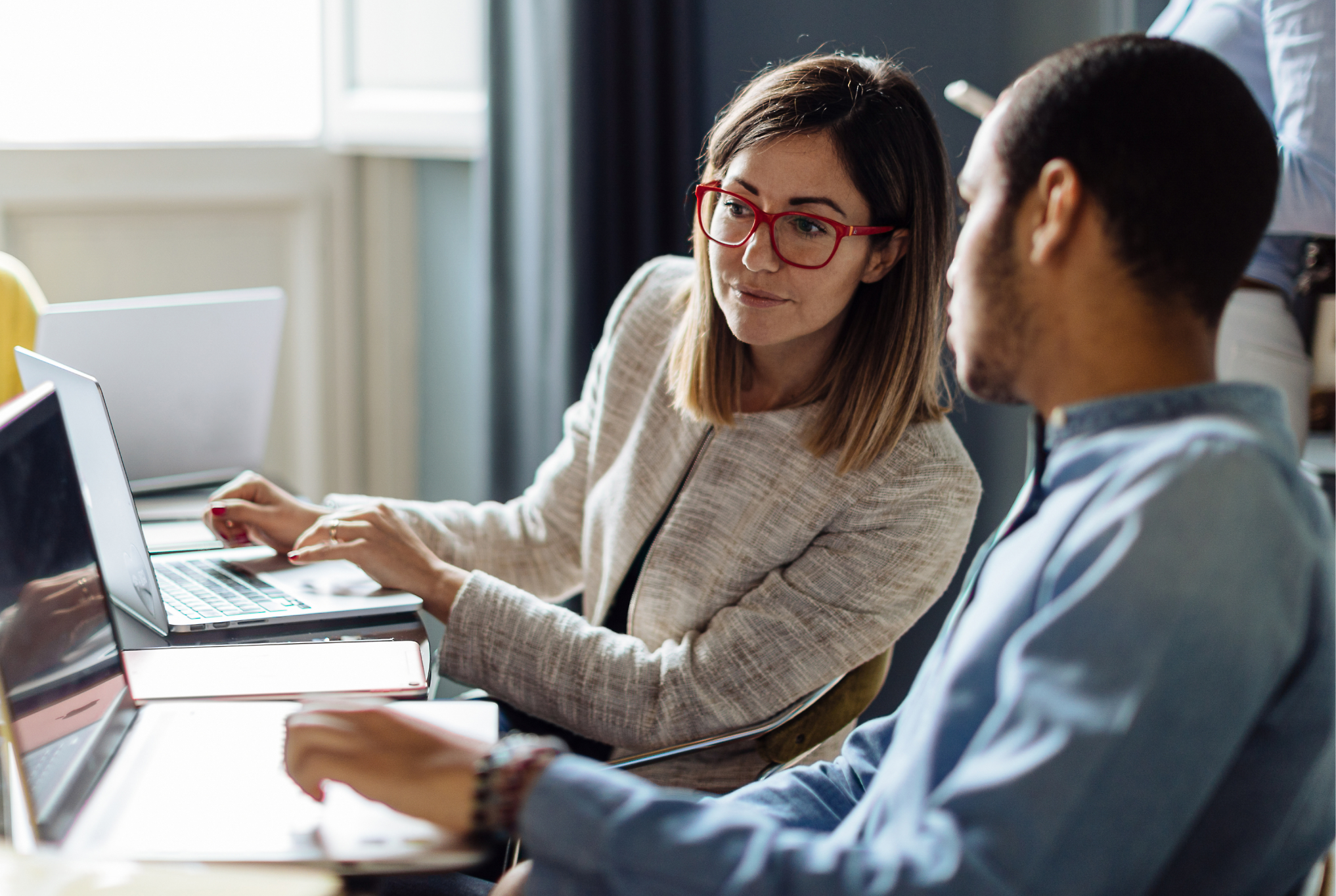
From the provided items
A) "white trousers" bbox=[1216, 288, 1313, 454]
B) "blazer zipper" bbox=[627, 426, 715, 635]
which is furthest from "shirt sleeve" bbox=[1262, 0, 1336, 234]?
"blazer zipper" bbox=[627, 426, 715, 635]

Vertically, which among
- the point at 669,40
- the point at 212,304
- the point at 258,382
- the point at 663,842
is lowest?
the point at 663,842

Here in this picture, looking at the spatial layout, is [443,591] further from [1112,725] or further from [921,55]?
[921,55]

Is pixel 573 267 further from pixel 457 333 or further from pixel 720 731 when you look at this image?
pixel 720 731

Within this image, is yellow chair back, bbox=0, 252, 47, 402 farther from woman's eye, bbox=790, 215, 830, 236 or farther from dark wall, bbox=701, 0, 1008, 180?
dark wall, bbox=701, 0, 1008, 180

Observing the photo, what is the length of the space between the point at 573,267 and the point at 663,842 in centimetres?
176

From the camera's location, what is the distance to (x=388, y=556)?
134 cm

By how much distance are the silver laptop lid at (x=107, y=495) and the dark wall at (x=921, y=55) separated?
4.29 feet

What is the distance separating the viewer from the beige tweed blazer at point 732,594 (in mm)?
1268

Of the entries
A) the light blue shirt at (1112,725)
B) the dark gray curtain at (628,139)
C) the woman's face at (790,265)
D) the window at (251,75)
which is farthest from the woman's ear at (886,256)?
the window at (251,75)

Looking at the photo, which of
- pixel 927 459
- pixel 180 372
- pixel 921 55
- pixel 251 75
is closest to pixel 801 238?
pixel 927 459

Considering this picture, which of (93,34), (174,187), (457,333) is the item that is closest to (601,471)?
(457,333)

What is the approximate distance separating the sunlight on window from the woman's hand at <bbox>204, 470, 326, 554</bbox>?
1591mm

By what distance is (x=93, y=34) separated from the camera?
107 inches

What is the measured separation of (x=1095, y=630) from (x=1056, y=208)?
0.92ft
